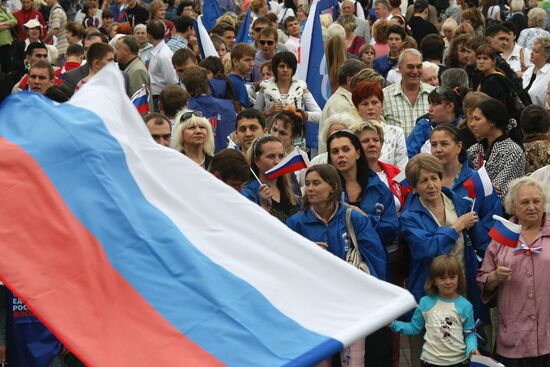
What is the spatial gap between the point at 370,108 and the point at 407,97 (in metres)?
1.48

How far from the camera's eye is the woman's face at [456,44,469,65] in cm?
1431

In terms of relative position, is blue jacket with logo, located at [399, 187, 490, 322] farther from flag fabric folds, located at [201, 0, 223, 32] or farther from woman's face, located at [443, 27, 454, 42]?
flag fabric folds, located at [201, 0, 223, 32]

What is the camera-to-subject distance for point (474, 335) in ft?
27.0

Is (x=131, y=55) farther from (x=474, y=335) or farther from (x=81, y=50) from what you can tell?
(x=474, y=335)

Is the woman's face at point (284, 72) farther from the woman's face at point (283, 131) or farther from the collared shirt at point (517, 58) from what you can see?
the collared shirt at point (517, 58)

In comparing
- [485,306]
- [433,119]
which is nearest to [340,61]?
[433,119]

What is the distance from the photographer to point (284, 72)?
12.0 metres

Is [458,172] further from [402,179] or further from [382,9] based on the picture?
[382,9]

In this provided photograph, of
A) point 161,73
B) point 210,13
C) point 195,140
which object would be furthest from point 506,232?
point 210,13

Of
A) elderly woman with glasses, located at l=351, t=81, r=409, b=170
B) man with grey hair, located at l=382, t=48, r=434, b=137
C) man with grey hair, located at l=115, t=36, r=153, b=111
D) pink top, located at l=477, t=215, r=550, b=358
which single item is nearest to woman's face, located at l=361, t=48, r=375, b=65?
man with grey hair, located at l=382, t=48, r=434, b=137

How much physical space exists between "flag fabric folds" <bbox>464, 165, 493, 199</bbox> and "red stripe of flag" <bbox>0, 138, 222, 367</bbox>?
4.25m

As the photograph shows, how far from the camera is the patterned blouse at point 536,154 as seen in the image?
9945 mm

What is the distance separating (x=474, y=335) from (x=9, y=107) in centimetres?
376

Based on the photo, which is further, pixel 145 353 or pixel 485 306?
pixel 485 306
